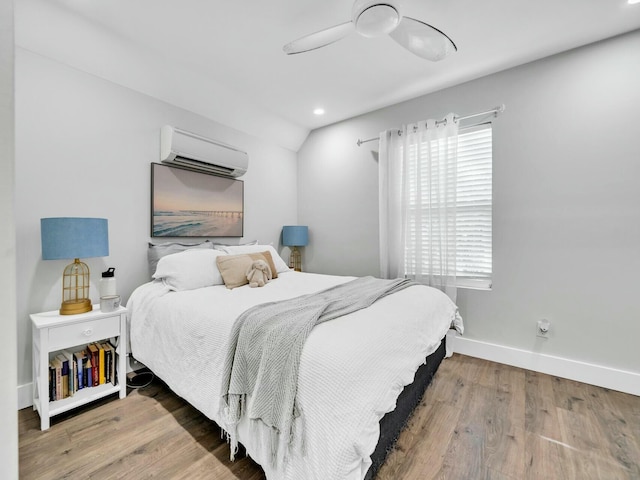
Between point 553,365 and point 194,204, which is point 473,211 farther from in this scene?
point 194,204

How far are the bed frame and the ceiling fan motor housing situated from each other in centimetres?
200

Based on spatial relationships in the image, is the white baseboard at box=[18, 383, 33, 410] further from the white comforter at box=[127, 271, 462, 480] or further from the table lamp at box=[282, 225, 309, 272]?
Answer: the table lamp at box=[282, 225, 309, 272]

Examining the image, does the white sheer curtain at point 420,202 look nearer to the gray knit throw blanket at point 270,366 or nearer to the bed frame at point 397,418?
the bed frame at point 397,418

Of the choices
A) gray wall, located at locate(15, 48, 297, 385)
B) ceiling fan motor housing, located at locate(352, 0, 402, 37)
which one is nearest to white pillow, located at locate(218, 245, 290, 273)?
gray wall, located at locate(15, 48, 297, 385)

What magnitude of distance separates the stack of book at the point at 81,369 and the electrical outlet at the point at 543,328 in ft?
11.3

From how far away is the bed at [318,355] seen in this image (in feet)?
3.37

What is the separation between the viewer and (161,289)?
7.17ft

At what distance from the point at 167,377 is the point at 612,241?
341cm

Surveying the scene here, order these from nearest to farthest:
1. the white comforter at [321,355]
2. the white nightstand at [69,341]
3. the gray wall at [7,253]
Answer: the gray wall at [7,253] → the white comforter at [321,355] → the white nightstand at [69,341]

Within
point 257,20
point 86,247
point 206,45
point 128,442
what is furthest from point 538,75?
point 128,442

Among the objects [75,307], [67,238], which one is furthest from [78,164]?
[75,307]

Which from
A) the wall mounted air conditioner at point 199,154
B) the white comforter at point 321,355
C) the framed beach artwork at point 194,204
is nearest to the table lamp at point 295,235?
the framed beach artwork at point 194,204

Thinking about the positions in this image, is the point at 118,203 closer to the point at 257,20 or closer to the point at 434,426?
the point at 257,20

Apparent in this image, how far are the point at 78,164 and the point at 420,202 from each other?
3040 mm
